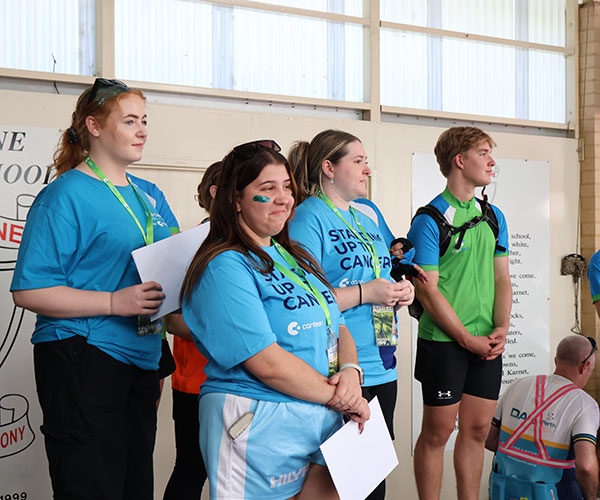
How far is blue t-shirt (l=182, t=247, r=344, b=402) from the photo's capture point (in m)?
1.60

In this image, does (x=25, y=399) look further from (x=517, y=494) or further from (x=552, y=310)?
(x=552, y=310)

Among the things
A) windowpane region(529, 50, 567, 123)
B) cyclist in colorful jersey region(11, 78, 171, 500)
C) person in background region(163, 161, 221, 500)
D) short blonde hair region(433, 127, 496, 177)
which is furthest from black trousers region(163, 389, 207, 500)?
windowpane region(529, 50, 567, 123)

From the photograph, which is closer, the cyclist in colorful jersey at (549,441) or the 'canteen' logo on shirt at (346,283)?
the 'canteen' logo on shirt at (346,283)

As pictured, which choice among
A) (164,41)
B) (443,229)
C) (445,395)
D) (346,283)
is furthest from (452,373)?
(164,41)

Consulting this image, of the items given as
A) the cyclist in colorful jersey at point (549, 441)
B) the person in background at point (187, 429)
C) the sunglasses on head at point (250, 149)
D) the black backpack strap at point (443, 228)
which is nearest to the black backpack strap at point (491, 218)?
the black backpack strap at point (443, 228)

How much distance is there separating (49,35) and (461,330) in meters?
2.36

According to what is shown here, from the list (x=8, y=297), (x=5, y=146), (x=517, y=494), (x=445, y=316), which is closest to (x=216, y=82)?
(x=5, y=146)

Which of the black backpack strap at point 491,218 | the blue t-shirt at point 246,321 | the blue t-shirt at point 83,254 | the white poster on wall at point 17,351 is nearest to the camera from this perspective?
the blue t-shirt at point 246,321

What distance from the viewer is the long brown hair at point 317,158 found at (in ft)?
8.05

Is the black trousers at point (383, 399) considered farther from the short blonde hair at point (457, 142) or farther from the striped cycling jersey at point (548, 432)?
the short blonde hair at point (457, 142)

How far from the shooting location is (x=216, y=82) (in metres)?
3.76

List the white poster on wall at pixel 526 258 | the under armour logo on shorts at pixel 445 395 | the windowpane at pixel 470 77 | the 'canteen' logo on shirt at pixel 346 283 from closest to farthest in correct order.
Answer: the 'canteen' logo on shirt at pixel 346 283
the under armour logo on shorts at pixel 445 395
the windowpane at pixel 470 77
the white poster on wall at pixel 526 258

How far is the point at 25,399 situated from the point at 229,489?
1.93 m

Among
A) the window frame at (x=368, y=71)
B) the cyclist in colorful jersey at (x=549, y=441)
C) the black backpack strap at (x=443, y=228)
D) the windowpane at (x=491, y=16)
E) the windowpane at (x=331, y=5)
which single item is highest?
the windowpane at (x=491, y=16)
